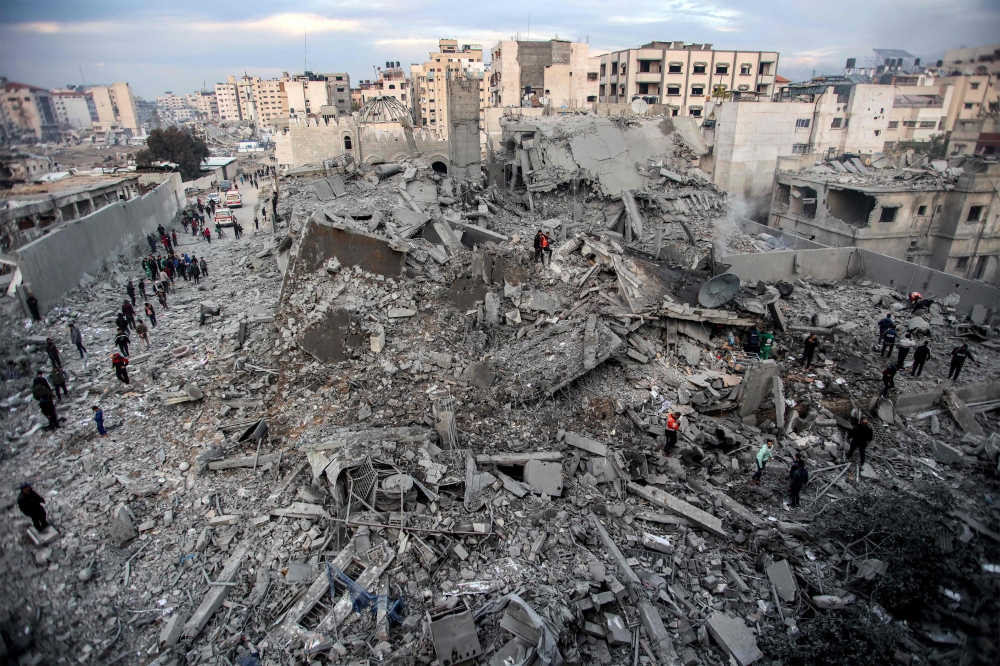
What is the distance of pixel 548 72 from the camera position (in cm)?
4734

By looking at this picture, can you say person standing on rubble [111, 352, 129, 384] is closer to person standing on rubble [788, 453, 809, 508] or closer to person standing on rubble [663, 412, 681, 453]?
person standing on rubble [663, 412, 681, 453]

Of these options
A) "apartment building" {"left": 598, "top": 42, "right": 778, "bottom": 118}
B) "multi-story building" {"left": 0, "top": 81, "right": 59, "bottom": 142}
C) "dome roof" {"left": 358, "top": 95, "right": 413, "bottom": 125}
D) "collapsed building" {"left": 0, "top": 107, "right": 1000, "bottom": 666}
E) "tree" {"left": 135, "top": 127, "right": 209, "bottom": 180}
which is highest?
"apartment building" {"left": 598, "top": 42, "right": 778, "bottom": 118}

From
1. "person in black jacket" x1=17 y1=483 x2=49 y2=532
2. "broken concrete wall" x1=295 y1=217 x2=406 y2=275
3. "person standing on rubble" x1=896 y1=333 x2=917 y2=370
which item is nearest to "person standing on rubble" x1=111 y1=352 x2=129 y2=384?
"broken concrete wall" x1=295 y1=217 x2=406 y2=275

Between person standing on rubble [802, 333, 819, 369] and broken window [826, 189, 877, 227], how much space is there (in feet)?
46.9

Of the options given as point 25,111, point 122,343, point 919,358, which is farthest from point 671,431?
point 122,343

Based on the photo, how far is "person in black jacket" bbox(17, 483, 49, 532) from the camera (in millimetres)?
5949

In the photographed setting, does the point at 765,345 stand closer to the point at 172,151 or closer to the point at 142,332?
the point at 142,332

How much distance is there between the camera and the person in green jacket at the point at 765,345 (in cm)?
1016

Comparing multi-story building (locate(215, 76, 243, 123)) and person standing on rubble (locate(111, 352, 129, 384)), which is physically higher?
multi-story building (locate(215, 76, 243, 123))

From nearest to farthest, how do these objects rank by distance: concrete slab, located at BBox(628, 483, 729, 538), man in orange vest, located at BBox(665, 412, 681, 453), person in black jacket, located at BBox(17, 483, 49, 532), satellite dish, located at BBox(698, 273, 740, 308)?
person in black jacket, located at BBox(17, 483, 49, 532) → concrete slab, located at BBox(628, 483, 729, 538) → man in orange vest, located at BBox(665, 412, 681, 453) → satellite dish, located at BBox(698, 273, 740, 308)

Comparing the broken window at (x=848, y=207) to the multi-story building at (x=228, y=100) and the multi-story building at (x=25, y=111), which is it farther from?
the multi-story building at (x=228, y=100)

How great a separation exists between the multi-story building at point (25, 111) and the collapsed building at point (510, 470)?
13.1ft

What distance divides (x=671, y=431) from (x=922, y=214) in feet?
62.9

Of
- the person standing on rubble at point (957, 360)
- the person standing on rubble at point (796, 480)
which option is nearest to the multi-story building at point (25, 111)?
the person standing on rubble at point (796, 480)
